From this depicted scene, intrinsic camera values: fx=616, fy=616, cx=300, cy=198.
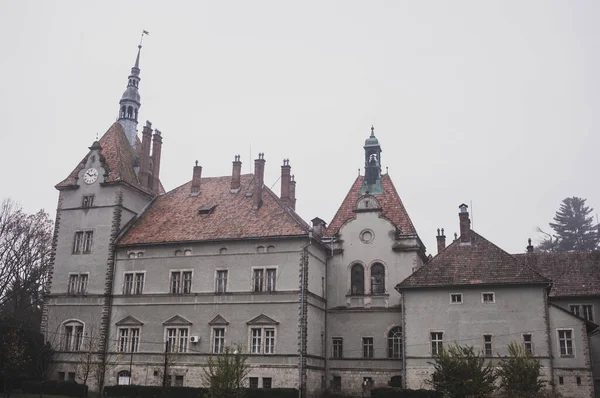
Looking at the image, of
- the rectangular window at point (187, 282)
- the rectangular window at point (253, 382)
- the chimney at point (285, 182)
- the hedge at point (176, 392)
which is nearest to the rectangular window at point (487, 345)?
the hedge at point (176, 392)

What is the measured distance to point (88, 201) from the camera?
45.9 metres

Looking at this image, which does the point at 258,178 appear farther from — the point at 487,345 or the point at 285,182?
the point at 487,345

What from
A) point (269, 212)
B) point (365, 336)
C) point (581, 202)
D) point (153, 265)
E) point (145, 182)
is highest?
point (581, 202)

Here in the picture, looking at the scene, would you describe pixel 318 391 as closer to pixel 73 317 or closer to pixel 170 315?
pixel 170 315

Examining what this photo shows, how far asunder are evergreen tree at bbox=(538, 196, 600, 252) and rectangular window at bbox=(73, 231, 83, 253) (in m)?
63.2

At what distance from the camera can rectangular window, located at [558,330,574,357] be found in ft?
120

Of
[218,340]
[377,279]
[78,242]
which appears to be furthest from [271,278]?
[78,242]

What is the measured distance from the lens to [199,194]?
156 ft

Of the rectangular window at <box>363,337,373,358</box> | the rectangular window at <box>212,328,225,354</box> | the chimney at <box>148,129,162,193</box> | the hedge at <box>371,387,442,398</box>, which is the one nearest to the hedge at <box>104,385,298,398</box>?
the rectangular window at <box>212,328,225,354</box>

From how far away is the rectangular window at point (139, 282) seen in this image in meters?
42.9

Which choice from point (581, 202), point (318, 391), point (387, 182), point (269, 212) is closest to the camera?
point (318, 391)

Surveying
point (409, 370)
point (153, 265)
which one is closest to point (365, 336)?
point (409, 370)

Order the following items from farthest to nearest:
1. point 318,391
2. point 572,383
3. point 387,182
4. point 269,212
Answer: point 387,182
point 269,212
point 318,391
point 572,383

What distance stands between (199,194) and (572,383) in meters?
28.6
